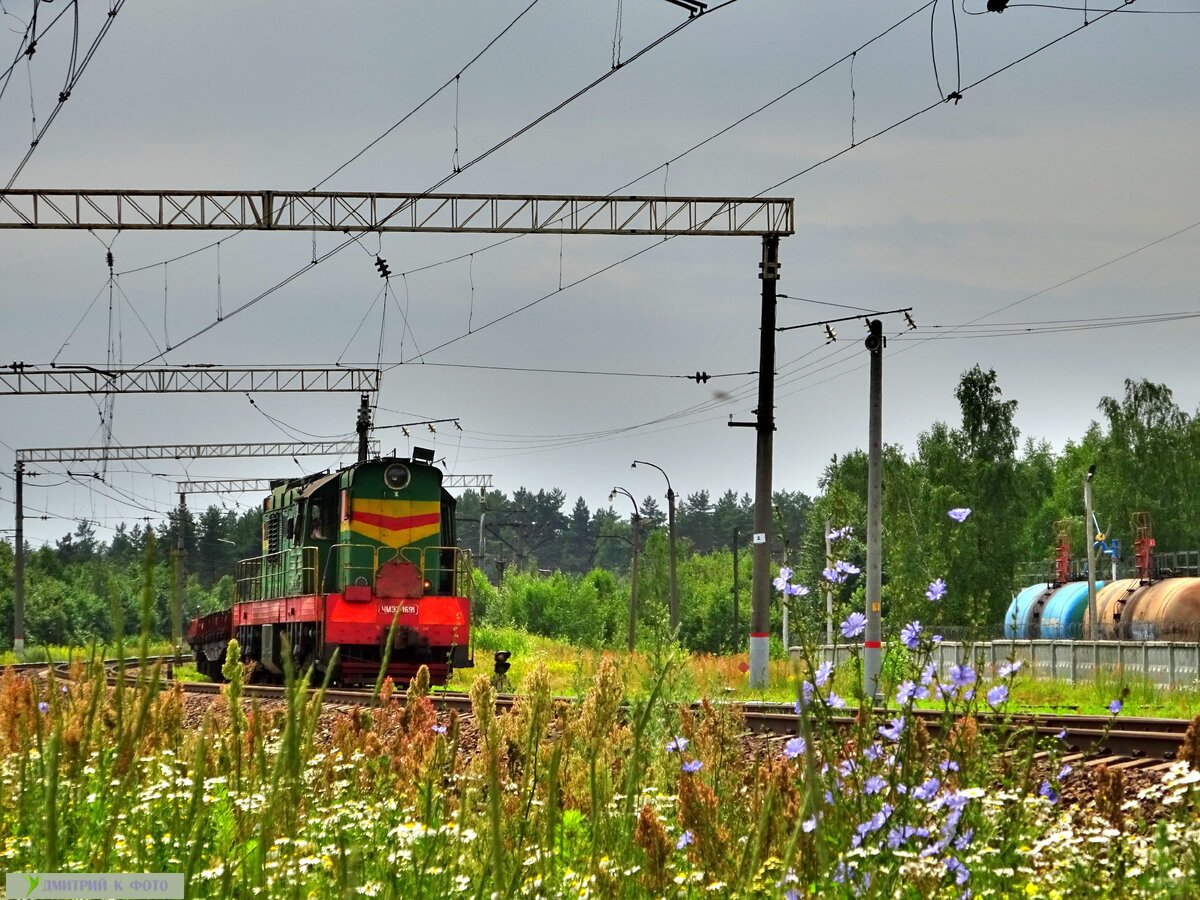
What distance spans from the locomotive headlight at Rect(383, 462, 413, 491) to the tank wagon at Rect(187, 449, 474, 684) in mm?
17

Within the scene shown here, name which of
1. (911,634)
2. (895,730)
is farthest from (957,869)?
(911,634)

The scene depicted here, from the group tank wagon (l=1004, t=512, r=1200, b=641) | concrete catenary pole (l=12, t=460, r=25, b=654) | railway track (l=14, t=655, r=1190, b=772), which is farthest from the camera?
concrete catenary pole (l=12, t=460, r=25, b=654)

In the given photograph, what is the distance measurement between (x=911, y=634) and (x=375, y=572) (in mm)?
20707

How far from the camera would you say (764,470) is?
25.7 metres

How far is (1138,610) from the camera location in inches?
1651

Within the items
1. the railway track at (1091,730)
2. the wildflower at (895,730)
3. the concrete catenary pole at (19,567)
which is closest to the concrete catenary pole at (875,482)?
the railway track at (1091,730)

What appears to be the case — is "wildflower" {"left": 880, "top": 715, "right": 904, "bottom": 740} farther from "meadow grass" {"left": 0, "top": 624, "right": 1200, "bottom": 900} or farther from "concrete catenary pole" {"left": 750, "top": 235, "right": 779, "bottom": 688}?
"concrete catenary pole" {"left": 750, "top": 235, "right": 779, "bottom": 688}

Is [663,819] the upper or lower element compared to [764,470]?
lower

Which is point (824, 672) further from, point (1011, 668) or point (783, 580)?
point (1011, 668)

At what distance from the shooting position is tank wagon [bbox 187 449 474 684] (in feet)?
80.1

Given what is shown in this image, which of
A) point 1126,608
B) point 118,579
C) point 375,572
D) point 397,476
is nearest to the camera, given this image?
point 118,579

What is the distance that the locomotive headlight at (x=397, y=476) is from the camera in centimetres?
2517

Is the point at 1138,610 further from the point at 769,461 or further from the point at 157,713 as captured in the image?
the point at 157,713

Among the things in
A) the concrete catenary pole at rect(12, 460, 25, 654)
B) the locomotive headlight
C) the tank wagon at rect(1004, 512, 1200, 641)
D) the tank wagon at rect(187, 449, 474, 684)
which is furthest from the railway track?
the concrete catenary pole at rect(12, 460, 25, 654)
